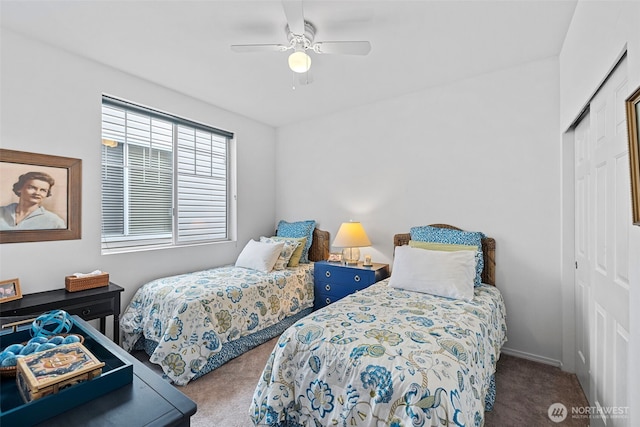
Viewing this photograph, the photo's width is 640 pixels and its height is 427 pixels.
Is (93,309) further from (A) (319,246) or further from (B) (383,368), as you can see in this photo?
(A) (319,246)

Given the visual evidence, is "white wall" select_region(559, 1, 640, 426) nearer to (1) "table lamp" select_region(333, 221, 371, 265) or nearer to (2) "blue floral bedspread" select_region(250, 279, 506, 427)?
(2) "blue floral bedspread" select_region(250, 279, 506, 427)

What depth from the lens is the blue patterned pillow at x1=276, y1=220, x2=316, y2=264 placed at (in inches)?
150

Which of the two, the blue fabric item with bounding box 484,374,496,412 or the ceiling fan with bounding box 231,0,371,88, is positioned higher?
the ceiling fan with bounding box 231,0,371,88

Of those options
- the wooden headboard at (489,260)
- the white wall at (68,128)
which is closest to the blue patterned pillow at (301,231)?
the white wall at (68,128)

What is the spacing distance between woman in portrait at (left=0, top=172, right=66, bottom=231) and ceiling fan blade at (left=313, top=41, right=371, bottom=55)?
233 centimetres

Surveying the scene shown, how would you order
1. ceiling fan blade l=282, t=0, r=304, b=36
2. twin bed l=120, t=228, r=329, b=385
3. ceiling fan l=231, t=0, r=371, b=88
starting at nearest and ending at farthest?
ceiling fan blade l=282, t=0, r=304, b=36
ceiling fan l=231, t=0, r=371, b=88
twin bed l=120, t=228, r=329, b=385

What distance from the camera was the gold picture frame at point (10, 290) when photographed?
6.67ft

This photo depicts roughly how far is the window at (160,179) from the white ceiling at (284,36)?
48 cm

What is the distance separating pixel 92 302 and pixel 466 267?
9.66 ft

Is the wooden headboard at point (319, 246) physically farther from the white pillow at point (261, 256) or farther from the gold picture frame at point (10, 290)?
A: the gold picture frame at point (10, 290)

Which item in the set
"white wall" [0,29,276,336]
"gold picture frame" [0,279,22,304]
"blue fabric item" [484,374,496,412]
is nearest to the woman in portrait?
"white wall" [0,29,276,336]

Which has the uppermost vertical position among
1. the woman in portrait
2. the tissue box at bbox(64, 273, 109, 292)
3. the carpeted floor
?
the woman in portrait

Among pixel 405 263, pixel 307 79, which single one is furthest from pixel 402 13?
pixel 405 263

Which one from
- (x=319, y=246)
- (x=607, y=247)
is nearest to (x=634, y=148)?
(x=607, y=247)
